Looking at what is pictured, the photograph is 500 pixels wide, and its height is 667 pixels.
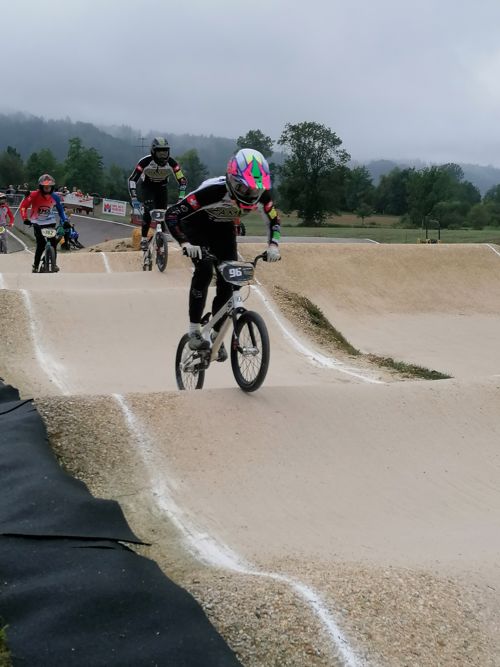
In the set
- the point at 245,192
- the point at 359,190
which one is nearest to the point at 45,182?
the point at 245,192

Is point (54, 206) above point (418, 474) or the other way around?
above

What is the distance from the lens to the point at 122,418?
550 cm

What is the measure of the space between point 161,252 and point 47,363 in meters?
5.73

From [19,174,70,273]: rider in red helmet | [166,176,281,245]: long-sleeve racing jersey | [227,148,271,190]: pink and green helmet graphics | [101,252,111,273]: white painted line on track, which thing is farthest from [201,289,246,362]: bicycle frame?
[101,252,111,273]: white painted line on track

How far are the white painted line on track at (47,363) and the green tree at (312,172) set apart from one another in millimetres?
72687

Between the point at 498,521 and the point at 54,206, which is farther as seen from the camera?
the point at 54,206

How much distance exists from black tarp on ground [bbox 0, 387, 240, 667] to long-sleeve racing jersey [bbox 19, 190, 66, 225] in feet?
32.0

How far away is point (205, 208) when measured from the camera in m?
6.21

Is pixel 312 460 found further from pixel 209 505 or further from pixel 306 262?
pixel 306 262

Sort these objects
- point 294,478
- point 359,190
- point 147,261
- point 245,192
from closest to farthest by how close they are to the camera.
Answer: point 294,478
point 245,192
point 147,261
point 359,190

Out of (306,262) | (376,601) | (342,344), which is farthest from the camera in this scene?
(306,262)

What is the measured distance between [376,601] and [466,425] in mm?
3487

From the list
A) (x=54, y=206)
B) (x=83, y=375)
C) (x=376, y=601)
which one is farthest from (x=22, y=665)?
(x=54, y=206)

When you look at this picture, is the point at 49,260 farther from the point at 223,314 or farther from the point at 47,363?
the point at 223,314
